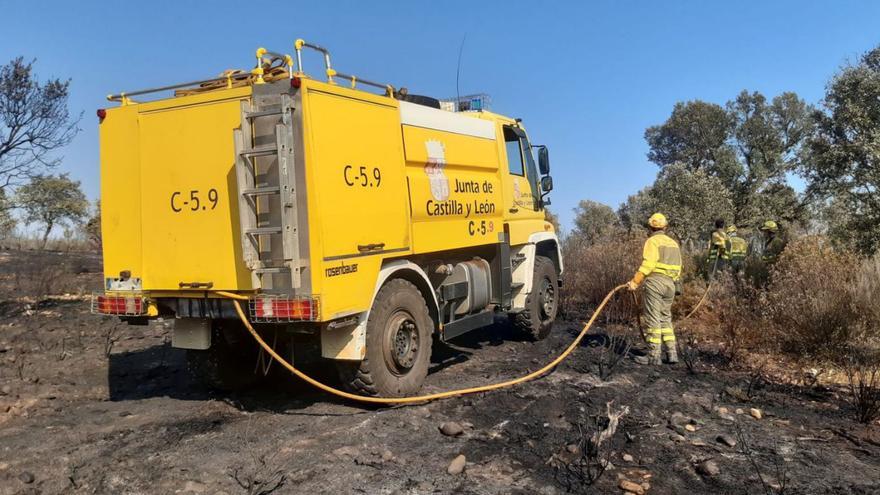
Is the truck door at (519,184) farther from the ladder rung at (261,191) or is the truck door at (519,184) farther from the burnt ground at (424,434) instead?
the ladder rung at (261,191)

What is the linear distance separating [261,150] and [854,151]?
31.4ft

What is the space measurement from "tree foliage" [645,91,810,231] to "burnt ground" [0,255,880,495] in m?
13.8

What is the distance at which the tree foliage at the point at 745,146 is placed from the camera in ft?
74.5

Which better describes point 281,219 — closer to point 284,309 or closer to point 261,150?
point 261,150

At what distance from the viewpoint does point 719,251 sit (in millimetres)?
11500

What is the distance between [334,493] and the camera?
3662 mm

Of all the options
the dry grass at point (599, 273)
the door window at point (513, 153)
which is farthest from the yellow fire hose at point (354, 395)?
the dry grass at point (599, 273)

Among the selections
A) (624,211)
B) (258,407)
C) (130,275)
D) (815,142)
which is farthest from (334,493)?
(624,211)

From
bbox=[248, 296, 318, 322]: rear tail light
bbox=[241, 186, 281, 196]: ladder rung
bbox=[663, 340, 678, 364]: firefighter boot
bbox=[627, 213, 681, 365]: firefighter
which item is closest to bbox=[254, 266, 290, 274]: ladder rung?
bbox=[248, 296, 318, 322]: rear tail light

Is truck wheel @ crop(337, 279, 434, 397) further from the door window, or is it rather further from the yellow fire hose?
the door window

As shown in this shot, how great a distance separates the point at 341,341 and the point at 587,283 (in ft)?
22.9

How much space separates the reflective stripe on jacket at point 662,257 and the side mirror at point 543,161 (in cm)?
209

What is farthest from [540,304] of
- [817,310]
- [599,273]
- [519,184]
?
[817,310]

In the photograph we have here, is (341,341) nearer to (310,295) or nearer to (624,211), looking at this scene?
(310,295)
